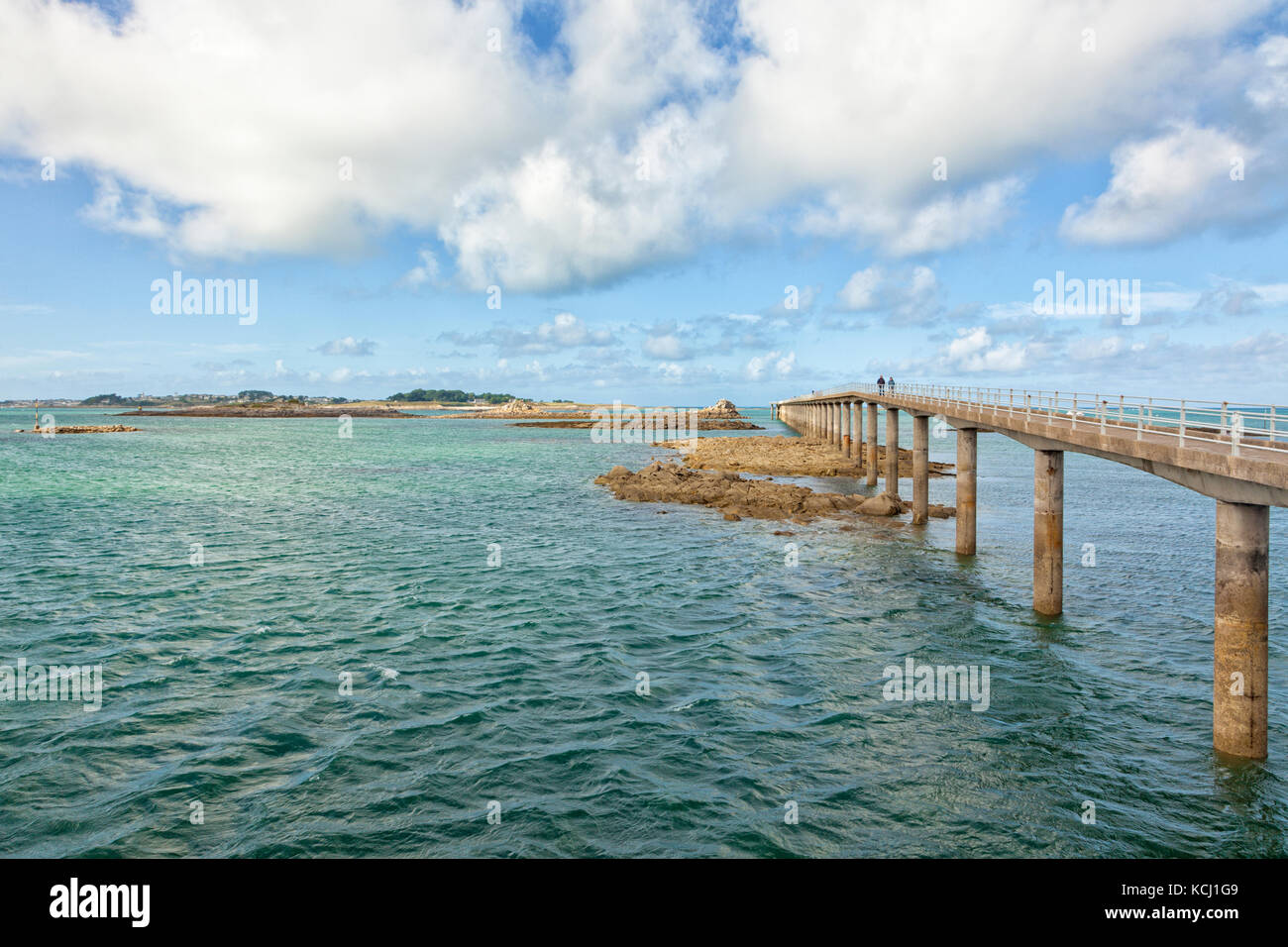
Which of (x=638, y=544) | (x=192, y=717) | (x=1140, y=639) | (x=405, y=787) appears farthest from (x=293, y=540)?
(x=1140, y=639)

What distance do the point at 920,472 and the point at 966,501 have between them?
8.68 meters

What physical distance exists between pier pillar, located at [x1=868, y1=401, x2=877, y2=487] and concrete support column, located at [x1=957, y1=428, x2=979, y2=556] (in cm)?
Result: 2362

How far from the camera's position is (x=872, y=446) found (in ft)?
181

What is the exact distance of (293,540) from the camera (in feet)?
104

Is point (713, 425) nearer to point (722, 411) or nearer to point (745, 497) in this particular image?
point (722, 411)

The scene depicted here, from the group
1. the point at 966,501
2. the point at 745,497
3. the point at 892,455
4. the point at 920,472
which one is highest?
the point at 892,455

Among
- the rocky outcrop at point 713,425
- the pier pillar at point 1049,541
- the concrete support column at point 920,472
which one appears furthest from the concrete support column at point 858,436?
the rocky outcrop at point 713,425

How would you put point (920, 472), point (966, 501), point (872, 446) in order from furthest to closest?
point (872, 446) < point (920, 472) < point (966, 501)

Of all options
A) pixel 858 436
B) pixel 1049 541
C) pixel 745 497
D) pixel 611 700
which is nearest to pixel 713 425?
pixel 858 436

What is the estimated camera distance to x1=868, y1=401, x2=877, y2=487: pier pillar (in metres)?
53.6

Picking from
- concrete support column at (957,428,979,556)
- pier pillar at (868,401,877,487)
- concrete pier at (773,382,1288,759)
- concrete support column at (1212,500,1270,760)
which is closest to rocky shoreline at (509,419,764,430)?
pier pillar at (868,401,877,487)

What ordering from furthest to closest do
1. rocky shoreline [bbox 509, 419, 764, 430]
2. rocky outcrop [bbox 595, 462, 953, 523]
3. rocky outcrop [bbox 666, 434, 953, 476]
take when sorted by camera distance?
1. rocky shoreline [bbox 509, 419, 764, 430]
2. rocky outcrop [bbox 666, 434, 953, 476]
3. rocky outcrop [bbox 595, 462, 953, 523]

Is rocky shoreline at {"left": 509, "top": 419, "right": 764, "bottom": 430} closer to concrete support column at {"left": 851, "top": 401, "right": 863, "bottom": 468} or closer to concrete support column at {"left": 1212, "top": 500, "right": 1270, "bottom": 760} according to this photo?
concrete support column at {"left": 851, "top": 401, "right": 863, "bottom": 468}
